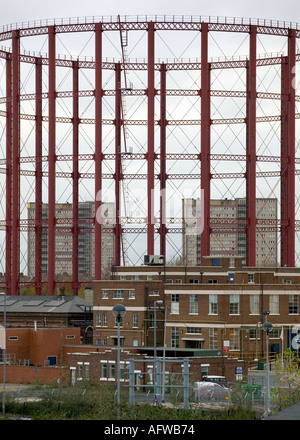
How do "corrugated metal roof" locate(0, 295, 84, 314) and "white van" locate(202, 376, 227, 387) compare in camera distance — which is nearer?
"white van" locate(202, 376, 227, 387)

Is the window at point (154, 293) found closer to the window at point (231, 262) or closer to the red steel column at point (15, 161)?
the window at point (231, 262)

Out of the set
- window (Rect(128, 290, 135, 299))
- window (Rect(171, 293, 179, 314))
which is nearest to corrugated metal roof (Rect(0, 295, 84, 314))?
window (Rect(128, 290, 135, 299))

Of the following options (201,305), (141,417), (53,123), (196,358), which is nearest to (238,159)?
(53,123)

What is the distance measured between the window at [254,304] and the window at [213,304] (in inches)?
73.5

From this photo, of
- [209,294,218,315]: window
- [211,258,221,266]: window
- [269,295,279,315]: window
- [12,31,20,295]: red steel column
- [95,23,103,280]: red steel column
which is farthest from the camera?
[12,31,20,295]: red steel column

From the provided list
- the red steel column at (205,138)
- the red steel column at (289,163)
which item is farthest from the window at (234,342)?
the red steel column at (289,163)

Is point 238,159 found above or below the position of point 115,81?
below

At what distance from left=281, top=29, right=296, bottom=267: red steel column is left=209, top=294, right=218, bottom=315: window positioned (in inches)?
774

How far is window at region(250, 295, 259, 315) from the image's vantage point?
5728cm

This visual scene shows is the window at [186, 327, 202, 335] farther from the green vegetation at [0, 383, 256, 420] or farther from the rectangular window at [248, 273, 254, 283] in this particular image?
the green vegetation at [0, 383, 256, 420]

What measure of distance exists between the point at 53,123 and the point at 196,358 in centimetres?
3178

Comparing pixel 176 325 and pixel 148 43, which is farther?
pixel 148 43

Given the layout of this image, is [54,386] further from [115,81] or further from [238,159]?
[115,81]

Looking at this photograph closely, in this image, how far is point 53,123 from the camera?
7656cm
